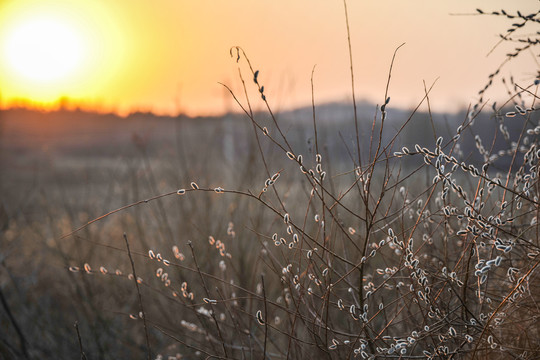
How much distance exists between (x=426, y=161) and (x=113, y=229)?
7.17 m

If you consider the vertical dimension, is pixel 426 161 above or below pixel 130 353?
above

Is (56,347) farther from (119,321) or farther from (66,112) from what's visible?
(66,112)

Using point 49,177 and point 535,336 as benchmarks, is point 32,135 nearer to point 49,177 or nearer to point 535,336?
point 49,177

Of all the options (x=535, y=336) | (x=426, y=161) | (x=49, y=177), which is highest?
(x=426, y=161)

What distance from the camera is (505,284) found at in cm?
209

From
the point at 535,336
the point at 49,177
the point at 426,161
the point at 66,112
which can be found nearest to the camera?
the point at 426,161

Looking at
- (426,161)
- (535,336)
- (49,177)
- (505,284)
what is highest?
(426,161)

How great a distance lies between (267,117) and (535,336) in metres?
2.99

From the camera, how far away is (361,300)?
5.60ft

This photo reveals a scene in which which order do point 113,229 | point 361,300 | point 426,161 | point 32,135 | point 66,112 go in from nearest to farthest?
point 426,161 < point 361,300 < point 113,229 < point 32,135 < point 66,112

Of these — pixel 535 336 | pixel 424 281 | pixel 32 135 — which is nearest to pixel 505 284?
pixel 535 336

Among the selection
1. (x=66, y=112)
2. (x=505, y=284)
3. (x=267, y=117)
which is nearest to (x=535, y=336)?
(x=505, y=284)

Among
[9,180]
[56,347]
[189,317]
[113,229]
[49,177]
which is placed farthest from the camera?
[49,177]

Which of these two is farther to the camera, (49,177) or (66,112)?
(66,112)
